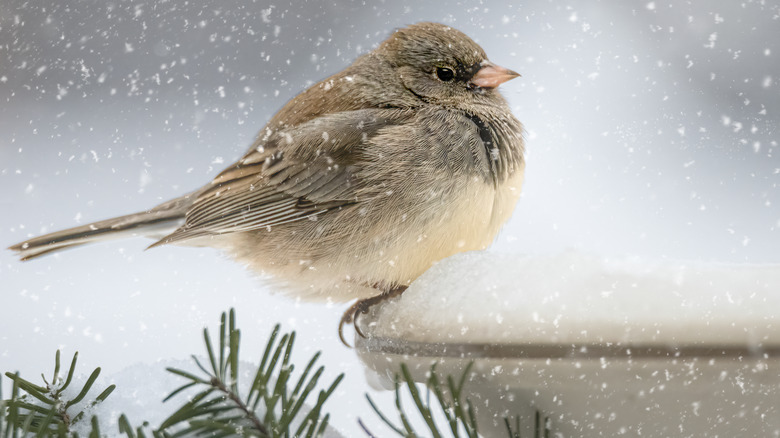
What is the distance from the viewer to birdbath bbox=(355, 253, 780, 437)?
0.50 m

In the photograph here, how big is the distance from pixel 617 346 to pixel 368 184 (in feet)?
1.96

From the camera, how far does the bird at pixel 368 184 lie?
1.01 meters

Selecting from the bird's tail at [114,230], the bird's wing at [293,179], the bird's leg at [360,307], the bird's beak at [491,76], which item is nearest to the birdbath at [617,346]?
the bird's leg at [360,307]

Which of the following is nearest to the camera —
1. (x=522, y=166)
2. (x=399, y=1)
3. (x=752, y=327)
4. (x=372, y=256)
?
(x=752, y=327)

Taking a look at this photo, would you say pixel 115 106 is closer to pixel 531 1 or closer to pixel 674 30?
pixel 531 1

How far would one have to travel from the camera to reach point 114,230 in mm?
1249

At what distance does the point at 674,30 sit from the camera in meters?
1.61

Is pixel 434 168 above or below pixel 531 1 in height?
below

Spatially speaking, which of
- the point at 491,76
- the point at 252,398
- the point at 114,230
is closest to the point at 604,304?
the point at 252,398

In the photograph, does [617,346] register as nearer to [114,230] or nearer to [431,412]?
[431,412]

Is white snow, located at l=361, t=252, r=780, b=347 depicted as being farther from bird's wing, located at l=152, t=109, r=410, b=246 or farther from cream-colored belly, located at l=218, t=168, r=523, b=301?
bird's wing, located at l=152, t=109, r=410, b=246

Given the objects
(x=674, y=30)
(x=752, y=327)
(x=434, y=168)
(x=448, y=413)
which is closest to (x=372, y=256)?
(x=434, y=168)

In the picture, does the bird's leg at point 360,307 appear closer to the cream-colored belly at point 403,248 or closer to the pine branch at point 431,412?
the cream-colored belly at point 403,248

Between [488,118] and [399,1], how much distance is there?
1.50 feet
